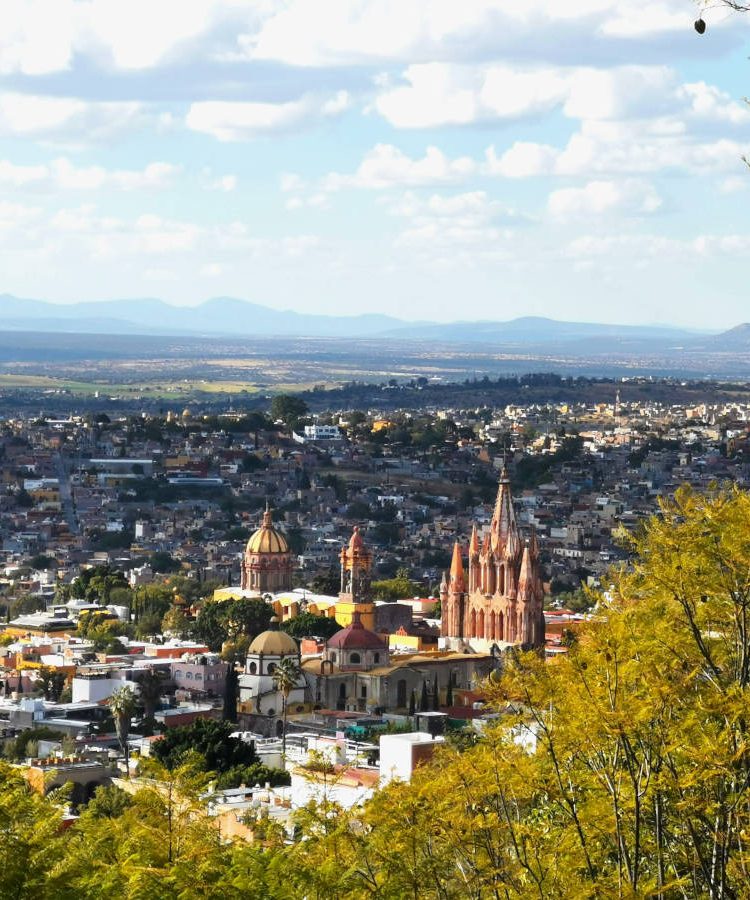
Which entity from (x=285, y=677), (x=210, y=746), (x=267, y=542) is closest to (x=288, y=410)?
(x=267, y=542)

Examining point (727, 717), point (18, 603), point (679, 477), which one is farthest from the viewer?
point (679, 477)

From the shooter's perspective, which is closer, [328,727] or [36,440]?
[328,727]

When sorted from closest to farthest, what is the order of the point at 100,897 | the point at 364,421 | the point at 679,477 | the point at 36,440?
the point at 100,897, the point at 679,477, the point at 36,440, the point at 364,421

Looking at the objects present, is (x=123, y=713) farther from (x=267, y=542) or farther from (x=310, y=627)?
(x=267, y=542)

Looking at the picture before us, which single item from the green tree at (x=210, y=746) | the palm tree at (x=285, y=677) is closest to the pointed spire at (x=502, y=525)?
the palm tree at (x=285, y=677)

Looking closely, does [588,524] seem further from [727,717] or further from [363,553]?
[727,717]

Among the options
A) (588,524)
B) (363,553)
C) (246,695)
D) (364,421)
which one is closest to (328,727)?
(246,695)

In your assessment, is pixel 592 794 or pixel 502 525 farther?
pixel 502 525
